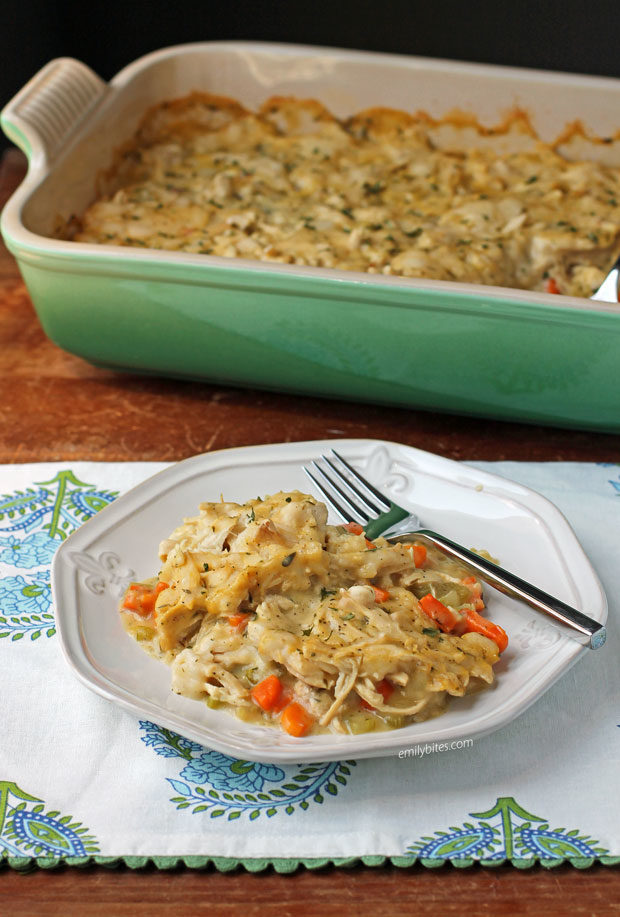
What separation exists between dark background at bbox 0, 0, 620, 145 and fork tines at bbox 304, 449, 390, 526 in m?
1.85

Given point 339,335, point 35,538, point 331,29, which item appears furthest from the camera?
point 331,29

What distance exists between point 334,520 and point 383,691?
0.44 metres

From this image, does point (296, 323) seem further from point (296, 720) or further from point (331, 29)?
point (331, 29)

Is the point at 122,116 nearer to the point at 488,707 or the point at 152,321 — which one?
the point at 152,321

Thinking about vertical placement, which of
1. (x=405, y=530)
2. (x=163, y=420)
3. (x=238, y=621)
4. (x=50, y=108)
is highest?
(x=50, y=108)

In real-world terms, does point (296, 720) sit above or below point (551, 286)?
above

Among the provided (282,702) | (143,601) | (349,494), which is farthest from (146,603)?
(349,494)

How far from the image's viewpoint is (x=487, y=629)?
→ 1293 mm

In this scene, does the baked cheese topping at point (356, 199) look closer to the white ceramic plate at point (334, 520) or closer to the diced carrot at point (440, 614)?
the white ceramic plate at point (334, 520)

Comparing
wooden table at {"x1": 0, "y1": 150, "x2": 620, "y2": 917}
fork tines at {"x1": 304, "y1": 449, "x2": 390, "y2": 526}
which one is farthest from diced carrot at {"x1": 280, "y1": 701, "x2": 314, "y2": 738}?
wooden table at {"x1": 0, "y1": 150, "x2": 620, "y2": 917}

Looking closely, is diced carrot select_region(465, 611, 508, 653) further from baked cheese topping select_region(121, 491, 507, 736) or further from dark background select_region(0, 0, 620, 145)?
dark background select_region(0, 0, 620, 145)

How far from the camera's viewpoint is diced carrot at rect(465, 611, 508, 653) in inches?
50.4

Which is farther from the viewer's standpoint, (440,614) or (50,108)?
(50,108)

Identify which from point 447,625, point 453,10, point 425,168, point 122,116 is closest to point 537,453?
point 447,625
